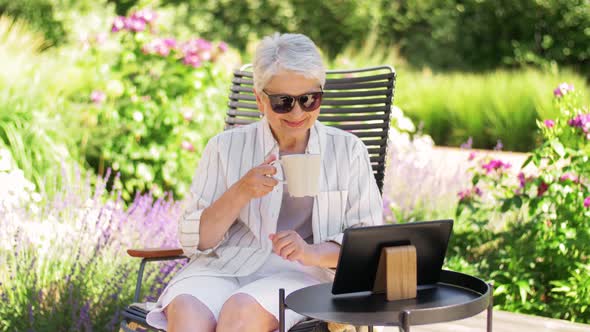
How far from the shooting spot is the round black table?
2.03m

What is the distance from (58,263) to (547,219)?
2003 mm

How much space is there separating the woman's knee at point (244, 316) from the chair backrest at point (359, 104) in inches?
38.7

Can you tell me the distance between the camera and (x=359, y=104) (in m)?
3.46

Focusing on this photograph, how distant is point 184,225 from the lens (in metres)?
2.64

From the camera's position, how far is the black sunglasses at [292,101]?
8.29 feet

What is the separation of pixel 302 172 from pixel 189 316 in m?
0.51

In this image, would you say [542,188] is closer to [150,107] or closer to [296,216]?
[296,216]

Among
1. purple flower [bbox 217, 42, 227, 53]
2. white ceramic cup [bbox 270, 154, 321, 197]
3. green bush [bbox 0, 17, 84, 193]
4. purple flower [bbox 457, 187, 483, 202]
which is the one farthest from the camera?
purple flower [bbox 217, 42, 227, 53]

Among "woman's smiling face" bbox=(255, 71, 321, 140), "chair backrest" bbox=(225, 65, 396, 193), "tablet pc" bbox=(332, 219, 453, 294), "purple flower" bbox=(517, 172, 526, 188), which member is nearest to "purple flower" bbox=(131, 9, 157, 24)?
"chair backrest" bbox=(225, 65, 396, 193)

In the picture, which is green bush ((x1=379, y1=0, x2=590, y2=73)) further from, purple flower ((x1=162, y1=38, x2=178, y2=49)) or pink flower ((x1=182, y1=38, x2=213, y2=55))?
purple flower ((x1=162, y1=38, x2=178, y2=49))

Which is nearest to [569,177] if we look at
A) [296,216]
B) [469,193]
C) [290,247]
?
[469,193]

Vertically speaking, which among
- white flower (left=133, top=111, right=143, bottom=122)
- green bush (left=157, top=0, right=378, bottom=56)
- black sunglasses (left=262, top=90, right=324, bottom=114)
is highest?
green bush (left=157, top=0, right=378, bottom=56)

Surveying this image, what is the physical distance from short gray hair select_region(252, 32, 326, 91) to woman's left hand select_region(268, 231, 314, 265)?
0.44 meters

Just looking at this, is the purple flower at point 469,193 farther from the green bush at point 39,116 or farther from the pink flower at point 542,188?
the green bush at point 39,116
